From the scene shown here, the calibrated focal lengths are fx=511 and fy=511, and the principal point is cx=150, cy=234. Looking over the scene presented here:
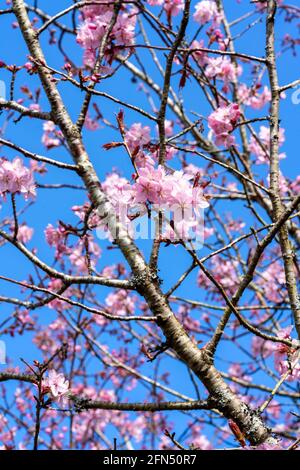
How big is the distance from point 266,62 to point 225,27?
1.82 metres

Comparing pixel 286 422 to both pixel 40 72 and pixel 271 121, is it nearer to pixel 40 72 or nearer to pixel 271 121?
pixel 271 121

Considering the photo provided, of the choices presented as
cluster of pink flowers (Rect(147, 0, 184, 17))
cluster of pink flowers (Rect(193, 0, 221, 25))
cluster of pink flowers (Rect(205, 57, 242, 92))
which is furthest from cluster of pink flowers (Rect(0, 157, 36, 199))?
cluster of pink flowers (Rect(193, 0, 221, 25))

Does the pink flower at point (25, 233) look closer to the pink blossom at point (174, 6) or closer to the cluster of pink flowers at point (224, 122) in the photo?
the pink blossom at point (174, 6)

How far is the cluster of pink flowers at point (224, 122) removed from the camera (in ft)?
9.42

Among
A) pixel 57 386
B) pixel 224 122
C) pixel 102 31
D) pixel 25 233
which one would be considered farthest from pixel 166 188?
pixel 25 233

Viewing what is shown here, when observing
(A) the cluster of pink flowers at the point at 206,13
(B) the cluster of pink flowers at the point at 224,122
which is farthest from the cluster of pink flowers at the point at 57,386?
(A) the cluster of pink flowers at the point at 206,13

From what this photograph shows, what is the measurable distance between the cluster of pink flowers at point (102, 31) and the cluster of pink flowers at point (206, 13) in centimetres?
137

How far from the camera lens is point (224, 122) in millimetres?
2922

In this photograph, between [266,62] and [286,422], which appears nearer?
[266,62]

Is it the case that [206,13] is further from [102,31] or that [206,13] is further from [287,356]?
[287,356]

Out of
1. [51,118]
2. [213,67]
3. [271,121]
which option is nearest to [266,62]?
[271,121]

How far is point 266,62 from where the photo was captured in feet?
8.52

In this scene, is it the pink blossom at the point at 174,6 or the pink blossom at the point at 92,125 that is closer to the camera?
the pink blossom at the point at 174,6

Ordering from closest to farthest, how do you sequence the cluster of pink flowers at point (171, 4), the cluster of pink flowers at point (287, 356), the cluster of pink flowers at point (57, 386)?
1. the cluster of pink flowers at point (287, 356)
2. the cluster of pink flowers at point (57, 386)
3. the cluster of pink flowers at point (171, 4)
